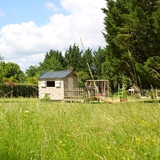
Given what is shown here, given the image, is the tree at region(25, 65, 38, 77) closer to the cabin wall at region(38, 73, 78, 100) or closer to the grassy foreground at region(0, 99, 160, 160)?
the cabin wall at region(38, 73, 78, 100)

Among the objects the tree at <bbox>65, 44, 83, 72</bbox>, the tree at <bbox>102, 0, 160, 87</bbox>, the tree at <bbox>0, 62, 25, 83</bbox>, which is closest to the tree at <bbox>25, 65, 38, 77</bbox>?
the tree at <bbox>0, 62, 25, 83</bbox>

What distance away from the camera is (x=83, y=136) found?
2.27 m

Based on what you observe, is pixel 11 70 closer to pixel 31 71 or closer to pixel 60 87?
pixel 31 71

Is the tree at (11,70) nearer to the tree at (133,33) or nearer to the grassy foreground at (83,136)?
the tree at (133,33)

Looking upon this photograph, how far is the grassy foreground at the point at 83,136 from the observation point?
1.85m

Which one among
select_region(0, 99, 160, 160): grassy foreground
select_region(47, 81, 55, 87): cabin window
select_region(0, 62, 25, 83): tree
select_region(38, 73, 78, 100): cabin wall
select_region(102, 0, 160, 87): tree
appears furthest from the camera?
select_region(0, 62, 25, 83): tree

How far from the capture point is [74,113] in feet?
10.1

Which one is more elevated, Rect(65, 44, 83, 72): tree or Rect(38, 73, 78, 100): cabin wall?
Rect(65, 44, 83, 72): tree

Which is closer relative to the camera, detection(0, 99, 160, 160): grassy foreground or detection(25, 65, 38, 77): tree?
detection(0, 99, 160, 160): grassy foreground

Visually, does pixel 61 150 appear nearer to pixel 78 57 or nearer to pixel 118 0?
pixel 118 0

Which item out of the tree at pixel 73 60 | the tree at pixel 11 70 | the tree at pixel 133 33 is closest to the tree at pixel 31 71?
the tree at pixel 11 70

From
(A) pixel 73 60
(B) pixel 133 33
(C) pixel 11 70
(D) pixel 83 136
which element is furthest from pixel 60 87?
(C) pixel 11 70

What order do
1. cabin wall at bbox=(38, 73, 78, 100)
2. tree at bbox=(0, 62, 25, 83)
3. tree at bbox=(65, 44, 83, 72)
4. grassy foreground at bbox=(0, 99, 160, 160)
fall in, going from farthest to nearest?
1. tree at bbox=(0, 62, 25, 83)
2. tree at bbox=(65, 44, 83, 72)
3. cabin wall at bbox=(38, 73, 78, 100)
4. grassy foreground at bbox=(0, 99, 160, 160)

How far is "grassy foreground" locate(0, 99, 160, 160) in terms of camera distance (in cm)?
185
